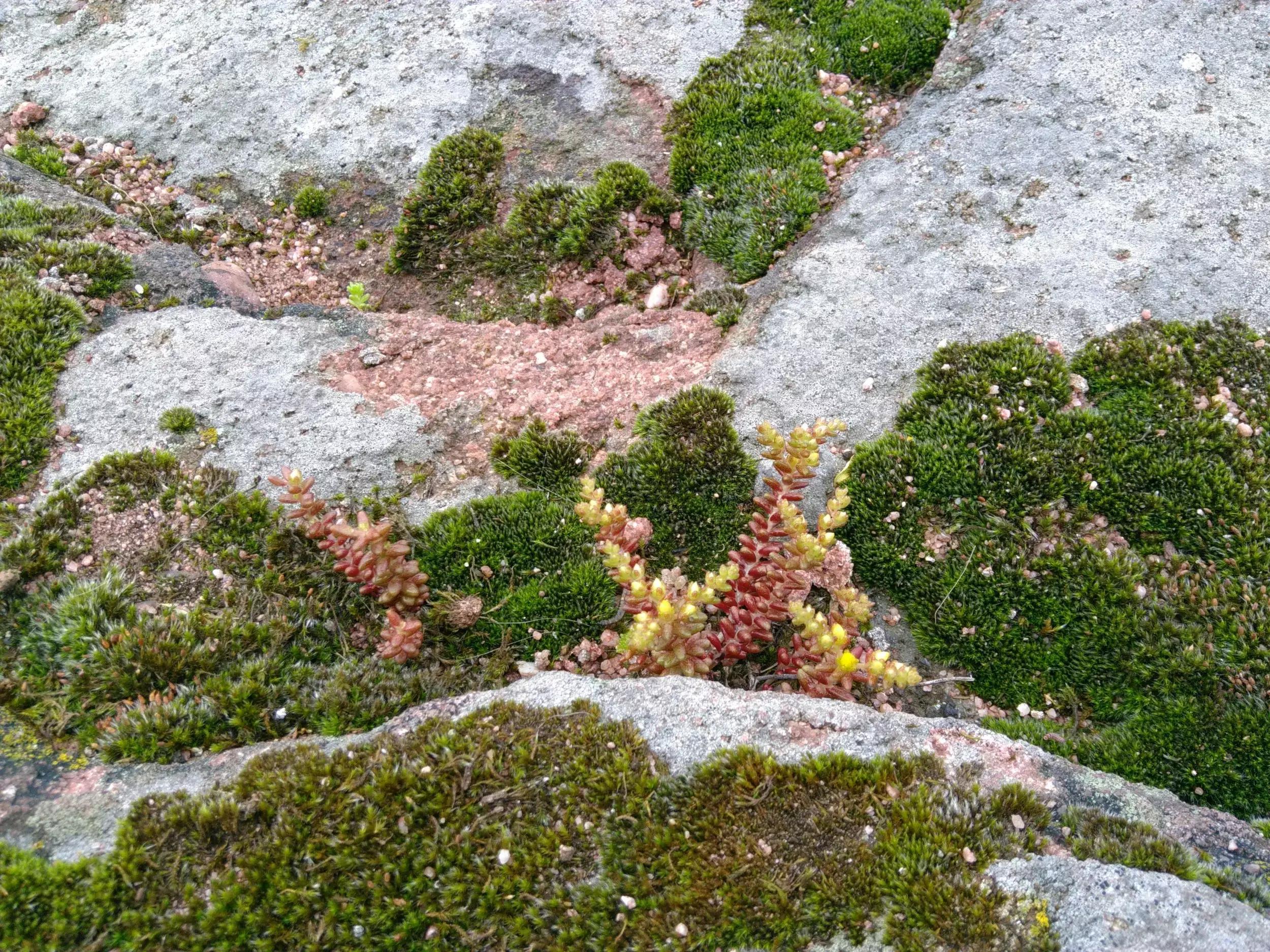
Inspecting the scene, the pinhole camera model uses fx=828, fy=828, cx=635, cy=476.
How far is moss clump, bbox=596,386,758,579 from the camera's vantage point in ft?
16.8

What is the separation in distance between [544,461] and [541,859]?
265 cm

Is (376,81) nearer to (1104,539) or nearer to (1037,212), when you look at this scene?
(1037,212)

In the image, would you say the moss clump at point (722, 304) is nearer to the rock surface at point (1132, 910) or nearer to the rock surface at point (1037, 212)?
the rock surface at point (1037, 212)

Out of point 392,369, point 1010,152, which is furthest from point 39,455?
point 1010,152

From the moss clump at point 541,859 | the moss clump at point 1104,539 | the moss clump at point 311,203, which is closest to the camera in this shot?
the moss clump at point 541,859

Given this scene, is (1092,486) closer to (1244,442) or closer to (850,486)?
(1244,442)

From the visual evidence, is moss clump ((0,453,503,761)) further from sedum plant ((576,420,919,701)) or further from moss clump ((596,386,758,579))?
moss clump ((596,386,758,579))

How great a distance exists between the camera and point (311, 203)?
7.48 m

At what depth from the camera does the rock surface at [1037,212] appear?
5.62m

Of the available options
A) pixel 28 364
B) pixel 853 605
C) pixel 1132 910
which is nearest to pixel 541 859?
pixel 853 605

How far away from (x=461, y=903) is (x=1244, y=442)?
199 inches

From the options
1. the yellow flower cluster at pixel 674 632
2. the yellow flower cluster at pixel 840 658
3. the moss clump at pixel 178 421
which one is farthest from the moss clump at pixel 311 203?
the yellow flower cluster at pixel 840 658

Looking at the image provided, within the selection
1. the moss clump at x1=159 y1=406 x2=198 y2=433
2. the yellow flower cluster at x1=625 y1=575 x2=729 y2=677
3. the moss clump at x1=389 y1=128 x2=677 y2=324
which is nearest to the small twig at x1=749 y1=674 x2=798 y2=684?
the yellow flower cluster at x1=625 y1=575 x2=729 y2=677

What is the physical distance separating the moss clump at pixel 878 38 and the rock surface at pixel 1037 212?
1.47 ft
